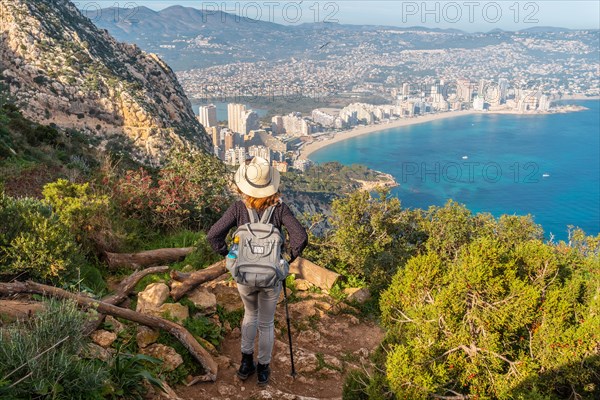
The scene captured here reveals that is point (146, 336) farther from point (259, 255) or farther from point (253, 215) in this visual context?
point (253, 215)

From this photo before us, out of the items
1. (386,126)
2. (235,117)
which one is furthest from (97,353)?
(386,126)

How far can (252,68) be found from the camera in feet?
515

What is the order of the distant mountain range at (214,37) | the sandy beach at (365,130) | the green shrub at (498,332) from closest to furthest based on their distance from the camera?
the green shrub at (498,332) < the sandy beach at (365,130) < the distant mountain range at (214,37)

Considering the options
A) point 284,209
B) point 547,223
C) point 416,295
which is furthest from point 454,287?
point 547,223

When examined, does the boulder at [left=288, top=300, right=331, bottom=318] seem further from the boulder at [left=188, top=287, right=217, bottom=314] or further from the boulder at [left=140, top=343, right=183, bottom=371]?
the boulder at [left=140, top=343, right=183, bottom=371]

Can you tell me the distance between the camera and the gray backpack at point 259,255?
3.40 metres

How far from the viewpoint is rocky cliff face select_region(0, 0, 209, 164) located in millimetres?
30297

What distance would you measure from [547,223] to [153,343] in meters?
61.4

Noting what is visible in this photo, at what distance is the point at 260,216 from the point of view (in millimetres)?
3539

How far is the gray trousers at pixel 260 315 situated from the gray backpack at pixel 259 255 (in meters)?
0.19

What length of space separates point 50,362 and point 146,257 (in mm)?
3846

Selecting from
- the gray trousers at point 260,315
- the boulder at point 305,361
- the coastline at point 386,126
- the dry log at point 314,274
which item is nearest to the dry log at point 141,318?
the gray trousers at point 260,315

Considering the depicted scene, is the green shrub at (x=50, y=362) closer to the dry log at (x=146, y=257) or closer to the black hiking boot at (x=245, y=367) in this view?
the black hiking boot at (x=245, y=367)

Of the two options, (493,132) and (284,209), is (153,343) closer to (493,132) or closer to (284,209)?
(284,209)
